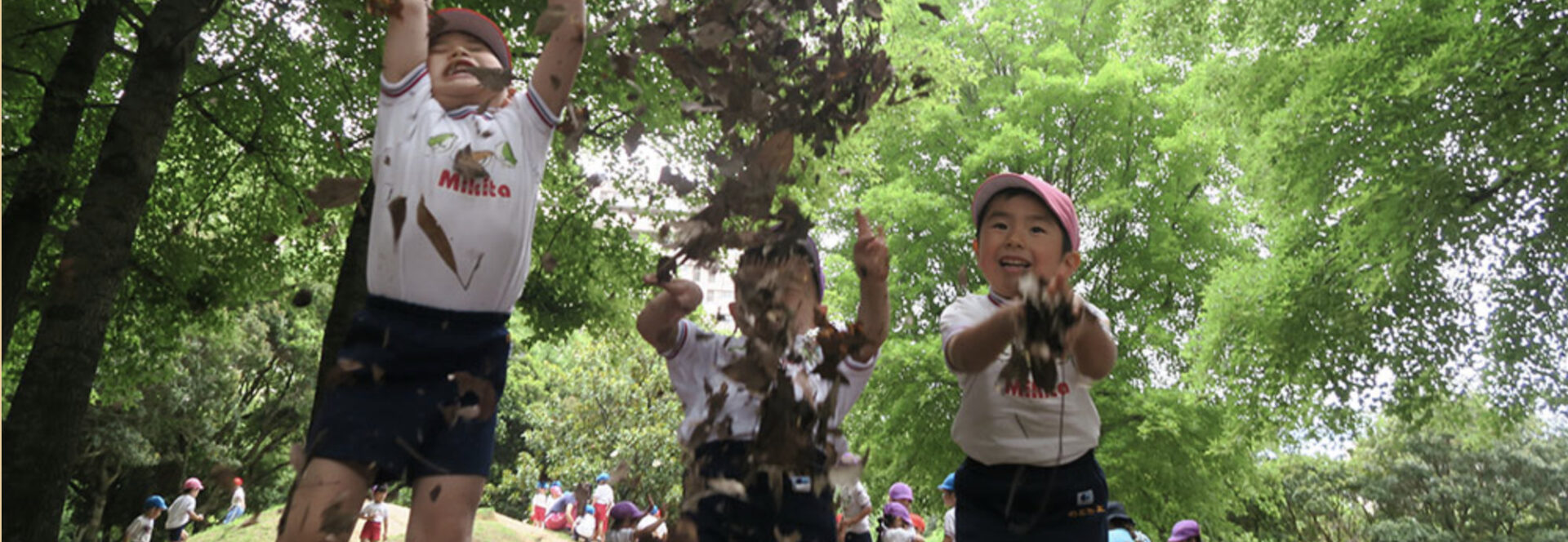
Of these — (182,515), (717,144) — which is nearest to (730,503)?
(717,144)

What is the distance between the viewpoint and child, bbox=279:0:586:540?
7.22ft

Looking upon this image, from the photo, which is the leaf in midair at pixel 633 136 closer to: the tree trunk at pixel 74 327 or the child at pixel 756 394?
the child at pixel 756 394

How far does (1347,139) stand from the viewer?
966 centimetres

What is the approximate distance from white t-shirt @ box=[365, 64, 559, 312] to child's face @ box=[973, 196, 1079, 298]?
1292 mm

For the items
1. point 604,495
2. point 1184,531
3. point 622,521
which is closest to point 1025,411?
point 622,521

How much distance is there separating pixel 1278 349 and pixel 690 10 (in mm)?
9823

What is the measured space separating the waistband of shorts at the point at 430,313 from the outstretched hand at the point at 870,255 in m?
0.88

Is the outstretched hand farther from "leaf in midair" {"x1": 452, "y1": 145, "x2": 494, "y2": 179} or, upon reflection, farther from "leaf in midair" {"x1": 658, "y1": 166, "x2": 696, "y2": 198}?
"leaf in midair" {"x1": 452, "y1": 145, "x2": 494, "y2": 179}

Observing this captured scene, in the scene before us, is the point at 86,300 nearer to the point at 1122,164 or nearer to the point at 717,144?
the point at 717,144

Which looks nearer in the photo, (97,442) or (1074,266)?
(1074,266)

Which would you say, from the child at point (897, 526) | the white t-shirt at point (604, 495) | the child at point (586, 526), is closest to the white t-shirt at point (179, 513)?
the white t-shirt at point (604, 495)

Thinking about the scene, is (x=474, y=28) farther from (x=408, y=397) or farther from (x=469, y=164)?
(x=408, y=397)

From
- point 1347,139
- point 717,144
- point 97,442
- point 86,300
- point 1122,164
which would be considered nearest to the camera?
point 717,144

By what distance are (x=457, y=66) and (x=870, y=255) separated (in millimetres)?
1168
